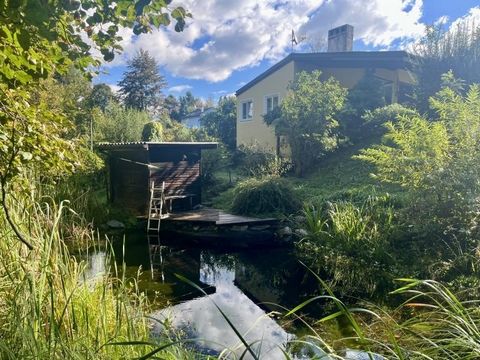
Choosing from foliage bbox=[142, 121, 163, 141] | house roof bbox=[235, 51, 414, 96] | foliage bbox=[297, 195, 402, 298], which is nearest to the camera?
foliage bbox=[297, 195, 402, 298]

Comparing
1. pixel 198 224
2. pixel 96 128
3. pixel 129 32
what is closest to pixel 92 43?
pixel 129 32

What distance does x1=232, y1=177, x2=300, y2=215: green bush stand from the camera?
922 centimetres

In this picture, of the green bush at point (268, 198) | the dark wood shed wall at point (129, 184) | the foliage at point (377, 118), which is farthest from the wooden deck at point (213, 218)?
the foliage at point (377, 118)

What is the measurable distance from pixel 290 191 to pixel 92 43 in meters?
7.75

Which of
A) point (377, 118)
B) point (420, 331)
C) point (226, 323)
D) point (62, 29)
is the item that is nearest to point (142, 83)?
point (377, 118)

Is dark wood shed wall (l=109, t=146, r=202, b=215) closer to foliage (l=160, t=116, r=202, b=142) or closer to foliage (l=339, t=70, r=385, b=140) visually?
foliage (l=339, t=70, r=385, b=140)

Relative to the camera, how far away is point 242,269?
6688 mm

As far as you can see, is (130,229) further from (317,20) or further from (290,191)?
(317,20)

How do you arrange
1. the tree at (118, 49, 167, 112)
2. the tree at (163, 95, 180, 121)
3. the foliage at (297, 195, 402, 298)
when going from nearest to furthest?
the foliage at (297, 195, 402, 298) → the tree at (118, 49, 167, 112) → the tree at (163, 95, 180, 121)

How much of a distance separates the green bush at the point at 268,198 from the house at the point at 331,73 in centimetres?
530

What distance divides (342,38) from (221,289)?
53.0 feet

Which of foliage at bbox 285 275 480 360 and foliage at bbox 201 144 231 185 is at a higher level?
foliage at bbox 201 144 231 185

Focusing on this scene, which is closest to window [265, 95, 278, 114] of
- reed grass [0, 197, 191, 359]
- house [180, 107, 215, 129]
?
reed grass [0, 197, 191, 359]

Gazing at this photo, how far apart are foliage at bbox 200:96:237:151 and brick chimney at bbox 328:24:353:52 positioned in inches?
300
